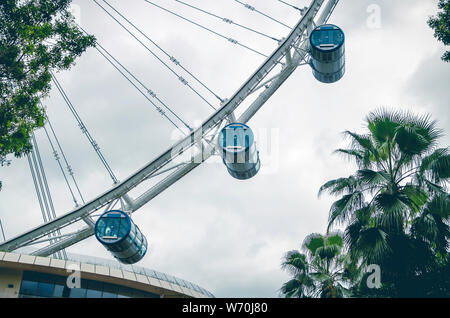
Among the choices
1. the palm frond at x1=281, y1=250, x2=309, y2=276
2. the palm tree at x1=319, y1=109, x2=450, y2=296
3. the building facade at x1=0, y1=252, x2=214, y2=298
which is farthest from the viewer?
the building facade at x1=0, y1=252, x2=214, y2=298

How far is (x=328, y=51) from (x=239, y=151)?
6301 mm

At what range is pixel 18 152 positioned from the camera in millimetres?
16188

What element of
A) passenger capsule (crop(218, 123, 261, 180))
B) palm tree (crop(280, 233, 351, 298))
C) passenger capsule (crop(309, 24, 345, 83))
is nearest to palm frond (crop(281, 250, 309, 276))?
palm tree (crop(280, 233, 351, 298))

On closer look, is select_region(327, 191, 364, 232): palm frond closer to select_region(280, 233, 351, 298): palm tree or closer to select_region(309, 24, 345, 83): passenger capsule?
select_region(280, 233, 351, 298): palm tree

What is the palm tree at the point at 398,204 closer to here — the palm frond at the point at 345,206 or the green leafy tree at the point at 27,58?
the palm frond at the point at 345,206

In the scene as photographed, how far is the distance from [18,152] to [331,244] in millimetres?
12647

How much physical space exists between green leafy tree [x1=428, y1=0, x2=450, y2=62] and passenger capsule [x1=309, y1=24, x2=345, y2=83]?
5.61 m

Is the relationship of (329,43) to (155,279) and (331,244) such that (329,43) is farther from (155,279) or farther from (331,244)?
(155,279)

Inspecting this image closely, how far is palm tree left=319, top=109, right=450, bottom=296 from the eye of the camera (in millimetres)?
13539

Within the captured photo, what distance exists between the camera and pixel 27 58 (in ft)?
55.7

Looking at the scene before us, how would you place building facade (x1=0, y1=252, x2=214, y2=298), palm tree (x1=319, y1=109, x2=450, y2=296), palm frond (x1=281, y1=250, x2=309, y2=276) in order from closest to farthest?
palm tree (x1=319, y1=109, x2=450, y2=296)
palm frond (x1=281, y1=250, x2=309, y2=276)
building facade (x1=0, y1=252, x2=214, y2=298)

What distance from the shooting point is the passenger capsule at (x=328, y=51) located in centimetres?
2081

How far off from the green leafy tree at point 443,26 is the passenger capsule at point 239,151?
28.5 feet

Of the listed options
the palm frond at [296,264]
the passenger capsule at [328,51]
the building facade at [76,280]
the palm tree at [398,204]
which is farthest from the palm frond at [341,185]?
the building facade at [76,280]
